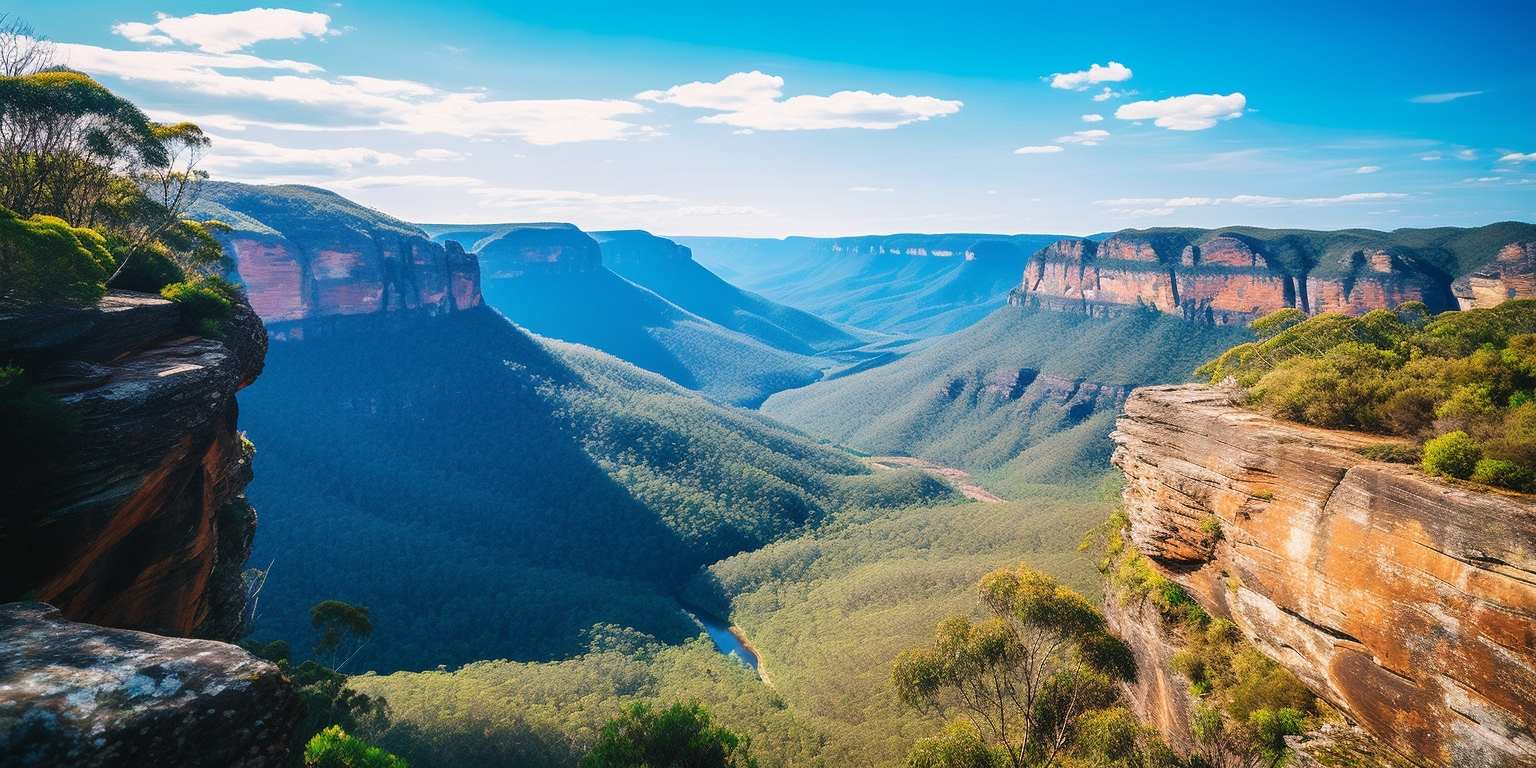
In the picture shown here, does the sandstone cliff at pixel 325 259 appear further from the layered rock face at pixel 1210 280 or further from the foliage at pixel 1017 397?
the layered rock face at pixel 1210 280

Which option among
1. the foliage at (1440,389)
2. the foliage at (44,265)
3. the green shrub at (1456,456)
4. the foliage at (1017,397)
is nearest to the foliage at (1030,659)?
the foliage at (1440,389)

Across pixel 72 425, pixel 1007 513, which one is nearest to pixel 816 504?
pixel 1007 513

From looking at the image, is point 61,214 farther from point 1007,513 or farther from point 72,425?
point 1007,513

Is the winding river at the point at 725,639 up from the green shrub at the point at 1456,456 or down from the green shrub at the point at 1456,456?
down

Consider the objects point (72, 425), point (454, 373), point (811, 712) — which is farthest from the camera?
point (454, 373)

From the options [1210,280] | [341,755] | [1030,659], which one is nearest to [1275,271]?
[1210,280]

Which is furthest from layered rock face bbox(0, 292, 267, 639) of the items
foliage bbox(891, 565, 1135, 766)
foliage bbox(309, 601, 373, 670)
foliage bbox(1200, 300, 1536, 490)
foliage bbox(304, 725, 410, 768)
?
foliage bbox(1200, 300, 1536, 490)

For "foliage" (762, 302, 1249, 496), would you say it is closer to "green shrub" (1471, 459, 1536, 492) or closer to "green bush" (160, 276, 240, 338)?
"green shrub" (1471, 459, 1536, 492)
